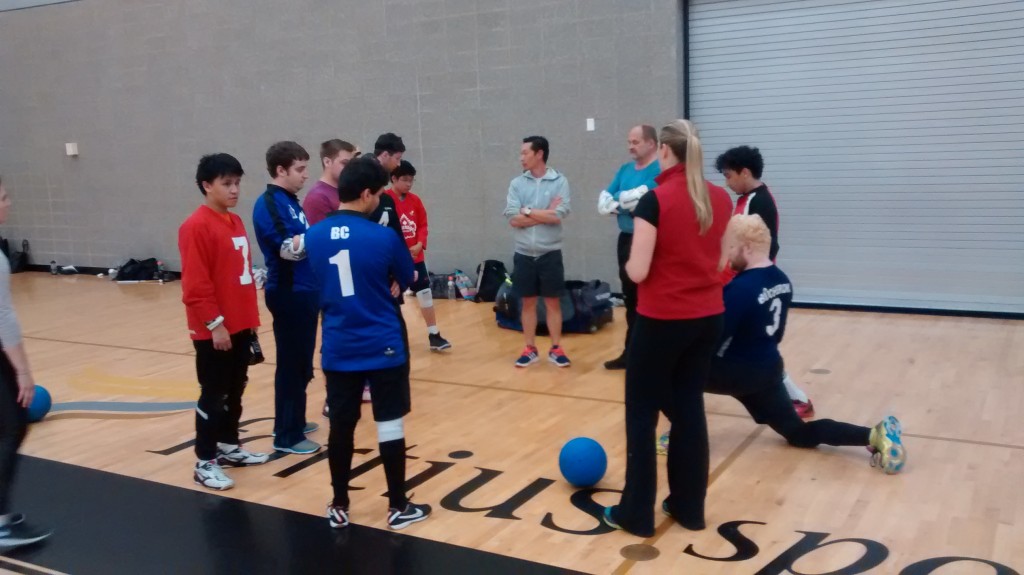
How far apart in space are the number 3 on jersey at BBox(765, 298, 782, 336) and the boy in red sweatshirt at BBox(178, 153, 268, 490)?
2.34 meters

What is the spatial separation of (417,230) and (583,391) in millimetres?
1852

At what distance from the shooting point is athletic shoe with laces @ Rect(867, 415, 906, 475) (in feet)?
12.5

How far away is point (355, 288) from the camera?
3.24m

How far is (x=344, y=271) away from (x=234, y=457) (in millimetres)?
1535

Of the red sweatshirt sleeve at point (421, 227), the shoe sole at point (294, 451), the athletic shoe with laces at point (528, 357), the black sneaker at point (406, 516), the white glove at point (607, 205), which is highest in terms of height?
the white glove at point (607, 205)

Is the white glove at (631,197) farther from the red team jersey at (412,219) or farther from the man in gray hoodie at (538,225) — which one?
the red team jersey at (412,219)

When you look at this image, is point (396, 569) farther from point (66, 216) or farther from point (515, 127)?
point (66, 216)

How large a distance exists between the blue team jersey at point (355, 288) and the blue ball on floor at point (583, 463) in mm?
944

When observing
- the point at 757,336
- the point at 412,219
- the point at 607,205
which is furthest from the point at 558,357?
the point at 757,336

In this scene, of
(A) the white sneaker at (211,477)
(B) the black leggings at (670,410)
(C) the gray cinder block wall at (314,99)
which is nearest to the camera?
(B) the black leggings at (670,410)

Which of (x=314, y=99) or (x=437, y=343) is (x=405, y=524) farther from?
(x=314, y=99)

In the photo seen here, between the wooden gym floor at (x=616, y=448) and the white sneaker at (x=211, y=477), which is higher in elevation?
the white sneaker at (x=211, y=477)

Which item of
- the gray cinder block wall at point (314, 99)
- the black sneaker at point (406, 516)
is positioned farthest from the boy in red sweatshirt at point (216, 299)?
the gray cinder block wall at point (314, 99)

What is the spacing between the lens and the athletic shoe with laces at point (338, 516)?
11.4 ft
